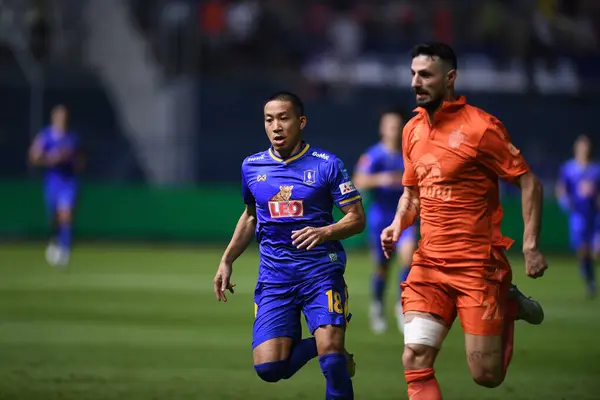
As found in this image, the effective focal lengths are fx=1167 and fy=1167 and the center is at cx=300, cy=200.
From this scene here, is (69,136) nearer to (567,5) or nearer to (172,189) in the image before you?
(172,189)

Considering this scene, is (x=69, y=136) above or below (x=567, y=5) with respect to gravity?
below

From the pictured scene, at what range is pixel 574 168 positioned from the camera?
784 inches

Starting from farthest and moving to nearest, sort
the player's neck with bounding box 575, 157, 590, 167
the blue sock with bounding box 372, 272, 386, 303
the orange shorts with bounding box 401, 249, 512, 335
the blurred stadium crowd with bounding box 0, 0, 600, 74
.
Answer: the blurred stadium crowd with bounding box 0, 0, 600, 74, the player's neck with bounding box 575, 157, 590, 167, the blue sock with bounding box 372, 272, 386, 303, the orange shorts with bounding box 401, 249, 512, 335

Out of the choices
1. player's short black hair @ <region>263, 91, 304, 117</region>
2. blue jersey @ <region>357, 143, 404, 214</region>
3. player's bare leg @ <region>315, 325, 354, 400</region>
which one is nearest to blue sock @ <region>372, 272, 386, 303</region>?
blue jersey @ <region>357, 143, 404, 214</region>

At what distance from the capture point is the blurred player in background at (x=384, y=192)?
45.8 feet

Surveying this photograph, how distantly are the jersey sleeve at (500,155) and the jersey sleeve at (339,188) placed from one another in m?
0.99

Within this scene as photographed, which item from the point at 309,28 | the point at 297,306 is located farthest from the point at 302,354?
the point at 309,28

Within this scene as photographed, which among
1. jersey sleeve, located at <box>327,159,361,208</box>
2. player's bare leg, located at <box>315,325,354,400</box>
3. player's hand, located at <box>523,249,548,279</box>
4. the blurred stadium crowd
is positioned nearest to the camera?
player's hand, located at <box>523,249,548,279</box>

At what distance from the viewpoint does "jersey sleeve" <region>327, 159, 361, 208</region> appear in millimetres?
7715

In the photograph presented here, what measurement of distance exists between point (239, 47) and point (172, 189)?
4.66m

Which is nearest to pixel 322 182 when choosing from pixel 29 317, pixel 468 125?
pixel 468 125

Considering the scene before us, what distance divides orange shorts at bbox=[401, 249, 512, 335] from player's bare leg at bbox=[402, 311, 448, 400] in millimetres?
74

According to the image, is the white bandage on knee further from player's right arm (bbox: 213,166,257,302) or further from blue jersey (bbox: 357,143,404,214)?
blue jersey (bbox: 357,143,404,214)

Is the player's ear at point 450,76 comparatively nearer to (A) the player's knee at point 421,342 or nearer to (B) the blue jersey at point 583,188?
(A) the player's knee at point 421,342
